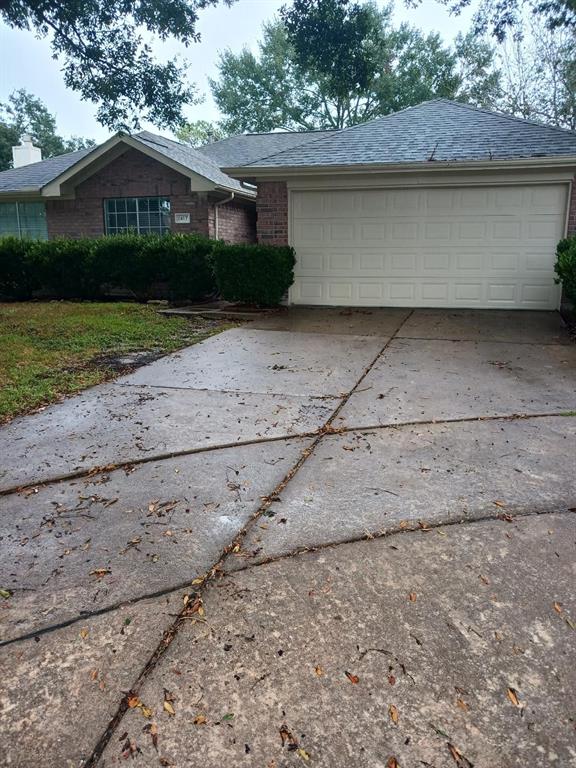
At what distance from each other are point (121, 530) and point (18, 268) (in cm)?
1177

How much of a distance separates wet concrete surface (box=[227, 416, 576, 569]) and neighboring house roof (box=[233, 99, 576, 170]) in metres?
7.09

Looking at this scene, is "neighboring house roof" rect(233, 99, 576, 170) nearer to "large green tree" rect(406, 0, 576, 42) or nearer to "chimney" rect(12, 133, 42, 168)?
"large green tree" rect(406, 0, 576, 42)

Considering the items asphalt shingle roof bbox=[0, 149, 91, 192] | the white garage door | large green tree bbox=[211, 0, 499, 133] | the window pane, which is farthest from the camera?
large green tree bbox=[211, 0, 499, 133]

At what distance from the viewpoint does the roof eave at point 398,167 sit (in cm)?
922

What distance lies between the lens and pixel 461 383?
5461 millimetres

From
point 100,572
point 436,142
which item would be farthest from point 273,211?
point 100,572

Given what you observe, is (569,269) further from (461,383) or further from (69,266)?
(69,266)

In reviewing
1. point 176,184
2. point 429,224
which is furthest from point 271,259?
point 176,184

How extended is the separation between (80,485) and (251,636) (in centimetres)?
168

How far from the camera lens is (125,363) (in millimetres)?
6504

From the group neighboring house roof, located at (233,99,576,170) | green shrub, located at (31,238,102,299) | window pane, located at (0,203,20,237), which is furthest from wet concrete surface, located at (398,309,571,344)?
window pane, located at (0,203,20,237)

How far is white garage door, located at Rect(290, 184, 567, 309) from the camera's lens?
32.4 feet

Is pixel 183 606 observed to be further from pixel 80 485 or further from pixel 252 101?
pixel 252 101

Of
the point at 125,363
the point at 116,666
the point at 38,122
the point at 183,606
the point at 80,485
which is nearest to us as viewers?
the point at 116,666
